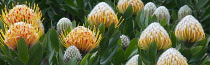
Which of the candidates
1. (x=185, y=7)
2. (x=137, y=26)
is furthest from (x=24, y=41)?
(x=185, y=7)

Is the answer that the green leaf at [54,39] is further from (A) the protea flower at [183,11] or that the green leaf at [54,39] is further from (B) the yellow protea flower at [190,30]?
(A) the protea flower at [183,11]

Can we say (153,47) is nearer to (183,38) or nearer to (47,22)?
(183,38)

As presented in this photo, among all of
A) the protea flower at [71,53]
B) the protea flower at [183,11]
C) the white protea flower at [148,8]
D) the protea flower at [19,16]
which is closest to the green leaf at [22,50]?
the protea flower at [71,53]

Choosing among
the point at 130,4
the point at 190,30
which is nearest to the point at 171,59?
the point at 190,30

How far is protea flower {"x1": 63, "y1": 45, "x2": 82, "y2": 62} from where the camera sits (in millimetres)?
2594

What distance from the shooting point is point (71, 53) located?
2.61m

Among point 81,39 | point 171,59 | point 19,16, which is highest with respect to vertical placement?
point 19,16

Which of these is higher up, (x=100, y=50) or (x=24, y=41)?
(x=24, y=41)

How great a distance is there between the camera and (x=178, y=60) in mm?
2402

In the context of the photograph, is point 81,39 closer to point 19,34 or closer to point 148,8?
point 19,34

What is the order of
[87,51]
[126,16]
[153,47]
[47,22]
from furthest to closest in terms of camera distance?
[47,22]
[126,16]
[87,51]
[153,47]

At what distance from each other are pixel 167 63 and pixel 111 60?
63 cm

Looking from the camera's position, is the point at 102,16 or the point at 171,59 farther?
the point at 102,16

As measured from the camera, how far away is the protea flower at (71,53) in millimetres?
2594
